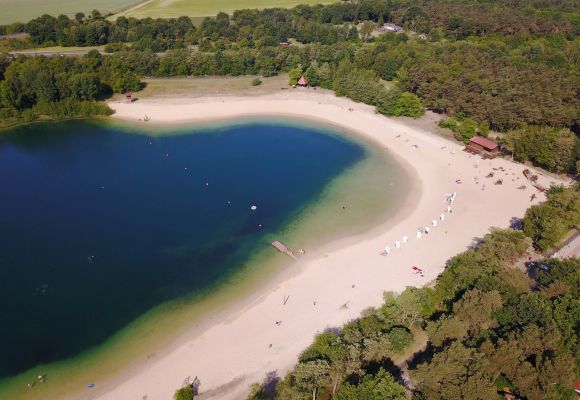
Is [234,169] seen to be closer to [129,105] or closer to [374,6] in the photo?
[129,105]

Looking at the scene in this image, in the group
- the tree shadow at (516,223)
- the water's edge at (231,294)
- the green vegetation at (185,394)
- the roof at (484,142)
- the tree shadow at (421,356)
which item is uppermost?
the roof at (484,142)

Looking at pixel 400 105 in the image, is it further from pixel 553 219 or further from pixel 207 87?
pixel 207 87

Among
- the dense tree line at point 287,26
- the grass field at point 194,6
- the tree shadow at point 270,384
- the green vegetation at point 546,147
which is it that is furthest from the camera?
the grass field at point 194,6

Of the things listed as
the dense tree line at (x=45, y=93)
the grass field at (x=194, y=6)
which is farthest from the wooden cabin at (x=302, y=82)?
the grass field at (x=194, y=6)

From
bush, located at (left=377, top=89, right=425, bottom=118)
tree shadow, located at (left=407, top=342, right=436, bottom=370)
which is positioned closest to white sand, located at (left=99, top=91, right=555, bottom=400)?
bush, located at (left=377, top=89, right=425, bottom=118)

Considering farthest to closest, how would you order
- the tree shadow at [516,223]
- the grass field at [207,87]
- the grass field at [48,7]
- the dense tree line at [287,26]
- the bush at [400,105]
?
the grass field at [48,7] → the dense tree line at [287,26] → the grass field at [207,87] → the bush at [400,105] → the tree shadow at [516,223]

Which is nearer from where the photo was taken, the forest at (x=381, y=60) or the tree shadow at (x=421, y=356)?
the tree shadow at (x=421, y=356)

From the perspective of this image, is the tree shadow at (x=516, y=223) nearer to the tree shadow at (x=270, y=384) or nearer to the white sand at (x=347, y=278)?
the white sand at (x=347, y=278)

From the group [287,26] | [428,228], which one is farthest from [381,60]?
[428,228]

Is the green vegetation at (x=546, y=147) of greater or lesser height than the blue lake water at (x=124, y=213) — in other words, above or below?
above
